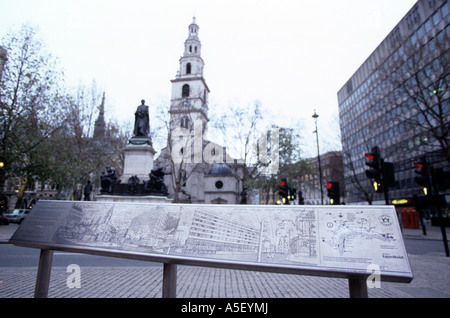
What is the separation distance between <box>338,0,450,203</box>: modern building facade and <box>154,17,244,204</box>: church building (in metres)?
19.0

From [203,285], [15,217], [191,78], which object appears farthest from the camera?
[191,78]

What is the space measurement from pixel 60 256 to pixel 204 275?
204 inches

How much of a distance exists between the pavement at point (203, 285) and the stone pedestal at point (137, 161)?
8209 mm

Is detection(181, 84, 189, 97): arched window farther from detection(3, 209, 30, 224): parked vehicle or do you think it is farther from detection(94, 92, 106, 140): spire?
detection(3, 209, 30, 224): parked vehicle

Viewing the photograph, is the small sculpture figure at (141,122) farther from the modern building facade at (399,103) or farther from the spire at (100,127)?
the modern building facade at (399,103)

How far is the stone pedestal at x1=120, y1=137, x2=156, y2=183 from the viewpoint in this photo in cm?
1413

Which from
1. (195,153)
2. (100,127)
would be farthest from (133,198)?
(195,153)

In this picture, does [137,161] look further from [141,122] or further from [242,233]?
[242,233]

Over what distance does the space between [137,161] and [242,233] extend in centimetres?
1288

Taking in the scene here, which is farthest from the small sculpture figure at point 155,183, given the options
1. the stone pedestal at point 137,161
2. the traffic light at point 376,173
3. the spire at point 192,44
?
the spire at point 192,44

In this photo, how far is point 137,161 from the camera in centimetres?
1430

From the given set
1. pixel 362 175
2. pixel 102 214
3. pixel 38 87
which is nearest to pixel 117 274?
pixel 102 214

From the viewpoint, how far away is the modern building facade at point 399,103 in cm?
1803
